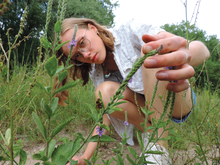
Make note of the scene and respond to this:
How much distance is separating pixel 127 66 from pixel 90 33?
0.54m

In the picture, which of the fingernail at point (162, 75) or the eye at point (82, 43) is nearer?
the fingernail at point (162, 75)

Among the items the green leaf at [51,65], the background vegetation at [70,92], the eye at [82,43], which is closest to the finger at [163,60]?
the background vegetation at [70,92]

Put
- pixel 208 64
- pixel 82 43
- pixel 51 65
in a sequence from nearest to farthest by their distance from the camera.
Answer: pixel 51 65 → pixel 82 43 → pixel 208 64

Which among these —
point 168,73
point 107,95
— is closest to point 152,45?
point 168,73

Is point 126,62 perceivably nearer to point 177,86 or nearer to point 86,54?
point 86,54

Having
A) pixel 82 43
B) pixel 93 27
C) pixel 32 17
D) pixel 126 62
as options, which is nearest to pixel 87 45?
pixel 82 43

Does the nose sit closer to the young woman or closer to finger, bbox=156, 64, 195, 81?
the young woman

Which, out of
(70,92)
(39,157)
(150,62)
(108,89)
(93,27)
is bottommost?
(70,92)

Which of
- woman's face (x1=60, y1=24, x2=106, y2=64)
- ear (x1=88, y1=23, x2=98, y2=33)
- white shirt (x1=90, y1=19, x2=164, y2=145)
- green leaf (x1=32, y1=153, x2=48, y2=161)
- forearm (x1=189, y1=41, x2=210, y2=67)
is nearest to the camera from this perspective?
green leaf (x1=32, y1=153, x2=48, y2=161)

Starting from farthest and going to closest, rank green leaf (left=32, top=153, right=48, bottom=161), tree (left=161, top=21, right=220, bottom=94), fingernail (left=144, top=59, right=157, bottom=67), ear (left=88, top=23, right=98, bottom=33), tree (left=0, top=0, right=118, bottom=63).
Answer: tree (left=0, top=0, right=118, bottom=63), ear (left=88, top=23, right=98, bottom=33), tree (left=161, top=21, right=220, bottom=94), fingernail (left=144, top=59, right=157, bottom=67), green leaf (left=32, top=153, right=48, bottom=161)

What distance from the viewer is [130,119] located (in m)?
1.81

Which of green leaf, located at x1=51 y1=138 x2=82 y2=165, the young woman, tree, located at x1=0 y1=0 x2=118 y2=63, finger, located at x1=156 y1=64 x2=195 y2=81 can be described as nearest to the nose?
the young woman

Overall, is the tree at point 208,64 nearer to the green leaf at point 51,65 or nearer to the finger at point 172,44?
the finger at point 172,44

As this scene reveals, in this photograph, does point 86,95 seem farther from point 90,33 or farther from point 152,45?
point 152,45
